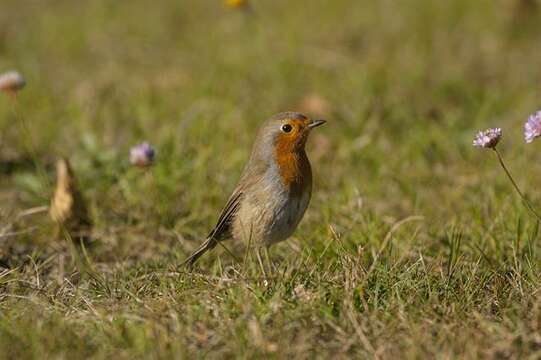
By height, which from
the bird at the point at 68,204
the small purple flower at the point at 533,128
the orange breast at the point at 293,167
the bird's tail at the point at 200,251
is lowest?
the bird at the point at 68,204

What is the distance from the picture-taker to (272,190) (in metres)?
4.57

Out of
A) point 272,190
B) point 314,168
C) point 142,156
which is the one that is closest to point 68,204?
point 142,156

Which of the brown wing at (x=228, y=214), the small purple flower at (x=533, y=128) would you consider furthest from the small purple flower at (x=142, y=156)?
the small purple flower at (x=533, y=128)

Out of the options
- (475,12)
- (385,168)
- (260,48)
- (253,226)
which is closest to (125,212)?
(253,226)

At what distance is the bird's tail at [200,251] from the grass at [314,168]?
13 cm

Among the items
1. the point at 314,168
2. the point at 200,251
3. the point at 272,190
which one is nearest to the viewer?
the point at 272,190

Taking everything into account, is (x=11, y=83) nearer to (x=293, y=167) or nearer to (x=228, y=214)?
(x=228, y=214)

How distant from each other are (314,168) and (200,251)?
1789 mm

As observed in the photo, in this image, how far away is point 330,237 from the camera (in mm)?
4562

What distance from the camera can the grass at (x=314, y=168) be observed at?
3.54 m

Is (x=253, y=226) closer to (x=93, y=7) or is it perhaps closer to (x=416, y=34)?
(x=416, y=34)

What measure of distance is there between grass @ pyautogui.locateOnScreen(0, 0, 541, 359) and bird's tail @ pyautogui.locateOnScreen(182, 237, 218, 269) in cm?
13

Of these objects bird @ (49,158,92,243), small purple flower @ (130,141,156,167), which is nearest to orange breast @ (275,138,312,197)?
small purple flower @ (130,141,156,167)

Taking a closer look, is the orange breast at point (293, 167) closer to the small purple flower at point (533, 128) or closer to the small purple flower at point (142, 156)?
the small purple flower at point (142, 156)
